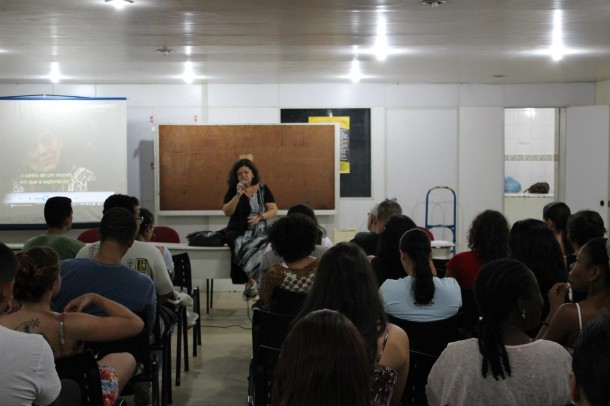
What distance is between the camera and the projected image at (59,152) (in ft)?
29.8

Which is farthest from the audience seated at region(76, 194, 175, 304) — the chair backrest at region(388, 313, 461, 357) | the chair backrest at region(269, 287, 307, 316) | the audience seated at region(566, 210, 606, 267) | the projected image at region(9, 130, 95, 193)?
the projected image at region(9, 130, 95, 193)

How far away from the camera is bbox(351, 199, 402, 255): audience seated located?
512 cm

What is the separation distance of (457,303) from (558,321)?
0.62 m

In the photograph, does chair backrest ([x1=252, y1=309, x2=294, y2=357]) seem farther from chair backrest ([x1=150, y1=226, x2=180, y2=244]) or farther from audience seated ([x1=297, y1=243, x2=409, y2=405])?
chair backrest ([x1=150, y1=226, x2=180, y2=244])

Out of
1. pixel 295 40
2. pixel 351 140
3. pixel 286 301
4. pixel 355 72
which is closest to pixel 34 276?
pixel 286 301

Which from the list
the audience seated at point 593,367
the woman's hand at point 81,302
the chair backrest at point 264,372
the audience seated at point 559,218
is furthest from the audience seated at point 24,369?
the audience seated at point 559,218

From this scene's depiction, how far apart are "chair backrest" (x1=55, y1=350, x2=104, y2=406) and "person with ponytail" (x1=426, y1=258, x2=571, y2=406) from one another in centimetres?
118

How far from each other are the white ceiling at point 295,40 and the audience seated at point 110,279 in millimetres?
1914

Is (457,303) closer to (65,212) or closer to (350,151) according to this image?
(65,212)

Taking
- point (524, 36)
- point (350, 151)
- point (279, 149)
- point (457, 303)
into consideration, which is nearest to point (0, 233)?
point (279, 149)

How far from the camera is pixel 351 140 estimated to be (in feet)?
31.8

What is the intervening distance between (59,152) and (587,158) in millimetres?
6354

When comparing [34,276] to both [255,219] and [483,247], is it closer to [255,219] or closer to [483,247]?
[483,247]

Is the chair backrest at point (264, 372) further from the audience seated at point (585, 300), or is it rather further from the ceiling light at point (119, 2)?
the ceiling light at point (119, 2)
